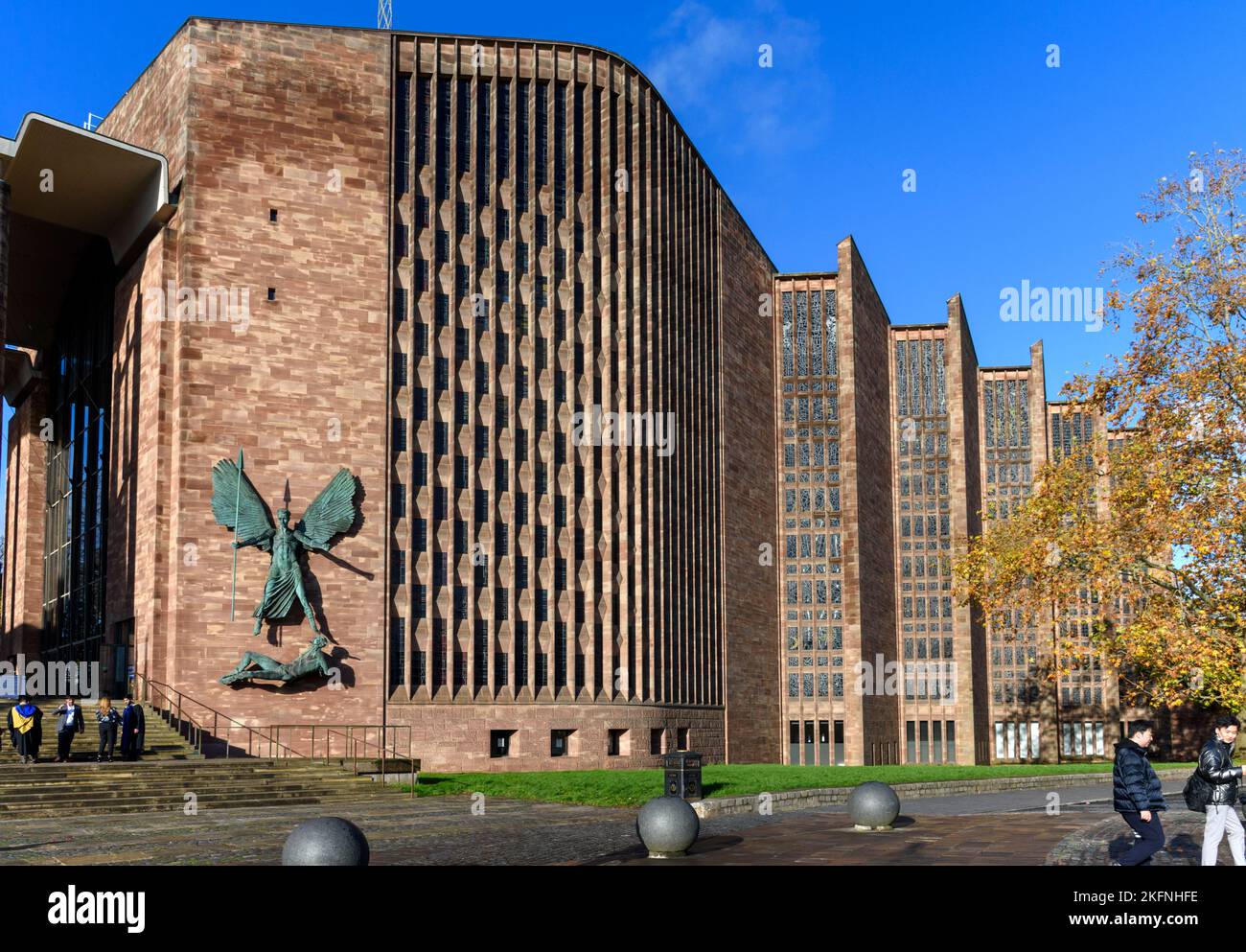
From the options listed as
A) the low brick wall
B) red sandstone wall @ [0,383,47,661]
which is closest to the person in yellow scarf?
the low brick wall

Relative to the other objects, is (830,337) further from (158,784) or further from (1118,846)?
(1118,846)

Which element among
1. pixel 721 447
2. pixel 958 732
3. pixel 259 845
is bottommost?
pixel 958 732

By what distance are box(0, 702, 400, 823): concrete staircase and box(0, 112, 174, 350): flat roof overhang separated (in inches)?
718

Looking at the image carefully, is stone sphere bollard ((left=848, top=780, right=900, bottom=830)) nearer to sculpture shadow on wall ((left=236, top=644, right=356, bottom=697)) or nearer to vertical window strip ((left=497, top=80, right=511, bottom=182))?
sculpture shadow on wall ((left=236, top=644, right=356, bottom=697))

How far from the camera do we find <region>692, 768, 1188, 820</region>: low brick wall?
24125mm

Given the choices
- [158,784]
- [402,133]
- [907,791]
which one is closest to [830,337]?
[402,133]

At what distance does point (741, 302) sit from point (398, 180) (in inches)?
932

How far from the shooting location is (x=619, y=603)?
1887 inches

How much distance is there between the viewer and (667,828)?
16.3 meters

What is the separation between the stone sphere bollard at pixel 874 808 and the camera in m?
19.8

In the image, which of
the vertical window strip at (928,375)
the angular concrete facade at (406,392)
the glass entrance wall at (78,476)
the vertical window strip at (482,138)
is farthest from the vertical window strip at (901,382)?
the glass entrance wall at (78,476)
